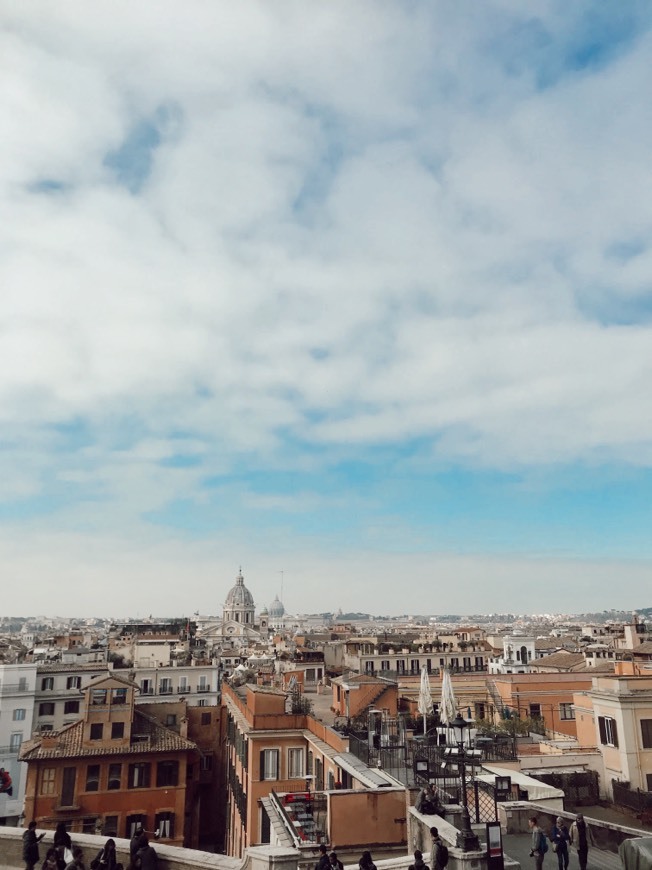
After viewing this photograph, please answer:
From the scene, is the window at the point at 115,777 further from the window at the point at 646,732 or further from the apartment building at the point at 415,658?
the window at the point at 646,732

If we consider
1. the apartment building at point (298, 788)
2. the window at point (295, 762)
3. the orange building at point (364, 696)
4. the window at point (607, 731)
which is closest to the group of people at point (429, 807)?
the apartment building at point (298, 788)

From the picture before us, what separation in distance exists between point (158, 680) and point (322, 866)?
53.3 m

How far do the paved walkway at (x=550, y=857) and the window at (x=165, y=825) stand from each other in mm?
31030

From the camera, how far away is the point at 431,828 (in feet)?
43.1

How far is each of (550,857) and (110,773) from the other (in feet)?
107

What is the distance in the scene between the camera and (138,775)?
41.3 meters

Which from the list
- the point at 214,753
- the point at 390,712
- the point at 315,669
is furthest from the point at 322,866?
the point at 315,669

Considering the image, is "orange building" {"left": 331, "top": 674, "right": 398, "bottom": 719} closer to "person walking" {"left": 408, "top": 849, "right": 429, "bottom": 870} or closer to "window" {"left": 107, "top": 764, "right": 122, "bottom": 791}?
"window" {"left": 107, "top": 764, "right": 122, "bottom": 791}

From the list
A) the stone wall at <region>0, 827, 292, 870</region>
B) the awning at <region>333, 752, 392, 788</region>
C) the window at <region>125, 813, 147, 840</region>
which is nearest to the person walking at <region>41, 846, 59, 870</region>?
the stone wall at <region>0, 827, 292, 870</region>

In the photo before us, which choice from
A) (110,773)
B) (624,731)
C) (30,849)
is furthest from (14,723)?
(30,849)

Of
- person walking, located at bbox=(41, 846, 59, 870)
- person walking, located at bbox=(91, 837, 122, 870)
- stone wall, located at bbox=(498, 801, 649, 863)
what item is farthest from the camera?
stone wall, located at bbox=(498, 801, 649, 863)

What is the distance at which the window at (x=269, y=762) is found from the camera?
29.4m

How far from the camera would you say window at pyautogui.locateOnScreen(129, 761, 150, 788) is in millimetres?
41094

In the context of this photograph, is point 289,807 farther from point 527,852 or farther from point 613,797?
point 613,797
